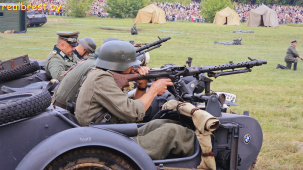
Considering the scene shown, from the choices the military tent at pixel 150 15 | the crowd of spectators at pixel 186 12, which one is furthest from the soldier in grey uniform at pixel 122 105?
the crowd of spectators at pixel 186 12

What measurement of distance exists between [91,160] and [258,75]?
15.5 metres

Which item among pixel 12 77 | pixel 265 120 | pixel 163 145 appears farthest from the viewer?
pixel 265 120

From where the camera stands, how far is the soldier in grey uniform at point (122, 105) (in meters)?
3.96

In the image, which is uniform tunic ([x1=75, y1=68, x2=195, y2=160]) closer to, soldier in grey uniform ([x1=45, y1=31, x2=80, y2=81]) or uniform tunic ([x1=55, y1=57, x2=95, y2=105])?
uniform tunic ([x1=55, y1=57, x2=95, y2=105])

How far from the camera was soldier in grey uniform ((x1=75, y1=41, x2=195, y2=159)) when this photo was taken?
396 centimetres

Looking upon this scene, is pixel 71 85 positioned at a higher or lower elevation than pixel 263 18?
lower

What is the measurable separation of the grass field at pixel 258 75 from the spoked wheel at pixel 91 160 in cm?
321

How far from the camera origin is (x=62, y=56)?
8.29 meters

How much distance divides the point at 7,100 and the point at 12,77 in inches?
169

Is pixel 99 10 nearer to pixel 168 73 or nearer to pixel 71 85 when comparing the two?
pixel 71 85

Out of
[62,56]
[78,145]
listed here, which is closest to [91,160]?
[78,145]

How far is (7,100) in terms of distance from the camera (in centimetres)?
368

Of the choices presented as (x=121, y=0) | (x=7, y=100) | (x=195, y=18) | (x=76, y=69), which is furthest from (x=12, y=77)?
(x=195, y=18)

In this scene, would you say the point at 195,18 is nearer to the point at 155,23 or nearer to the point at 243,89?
the point at 155,23
